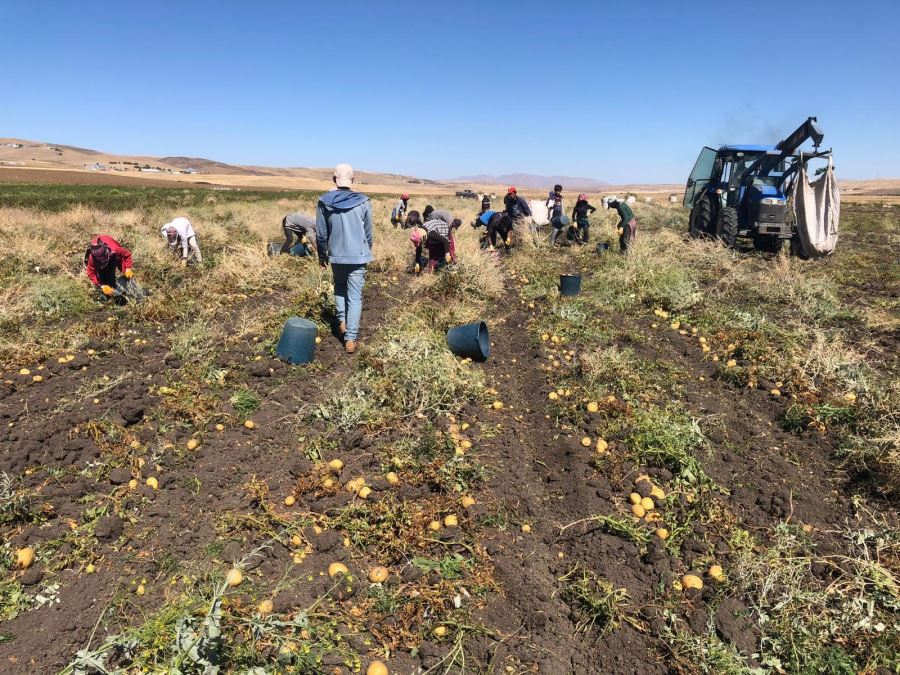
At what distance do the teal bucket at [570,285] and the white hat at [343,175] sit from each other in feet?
13.0

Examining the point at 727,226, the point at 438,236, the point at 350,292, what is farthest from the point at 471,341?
the point at 727,226

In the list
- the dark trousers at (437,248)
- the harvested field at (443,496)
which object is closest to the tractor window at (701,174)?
the harvested field at (443,496)

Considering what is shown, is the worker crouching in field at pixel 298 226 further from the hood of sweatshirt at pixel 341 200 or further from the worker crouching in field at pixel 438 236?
the hood of sweatshirt at pixel 341 200

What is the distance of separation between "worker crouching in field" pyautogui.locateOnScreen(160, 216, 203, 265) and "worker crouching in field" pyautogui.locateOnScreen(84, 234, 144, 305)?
219 centimetres

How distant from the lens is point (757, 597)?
2.74 m

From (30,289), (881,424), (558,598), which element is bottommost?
(558,598)

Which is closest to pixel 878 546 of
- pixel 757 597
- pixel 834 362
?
pixel 757 597

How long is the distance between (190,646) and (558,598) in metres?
1.88

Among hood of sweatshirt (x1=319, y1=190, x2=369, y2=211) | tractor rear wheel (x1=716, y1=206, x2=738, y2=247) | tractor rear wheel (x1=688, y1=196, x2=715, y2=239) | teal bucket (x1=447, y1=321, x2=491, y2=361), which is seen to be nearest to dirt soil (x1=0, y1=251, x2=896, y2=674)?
teal bucket (x1=447, y1=321, x2=491, y2=361)

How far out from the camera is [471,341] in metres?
5.46

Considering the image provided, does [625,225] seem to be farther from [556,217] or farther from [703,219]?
[703,219]

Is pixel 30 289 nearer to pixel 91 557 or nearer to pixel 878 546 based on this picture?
pixel 91 557

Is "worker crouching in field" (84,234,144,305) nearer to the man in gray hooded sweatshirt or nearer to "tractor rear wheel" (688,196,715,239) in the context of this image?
the man in gray hooded sweatshirt

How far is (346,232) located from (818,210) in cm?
1092
